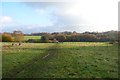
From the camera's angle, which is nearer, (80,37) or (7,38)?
(80,37)

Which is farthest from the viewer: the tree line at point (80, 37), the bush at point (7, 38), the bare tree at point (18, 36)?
the bare tree at point (18, 36)

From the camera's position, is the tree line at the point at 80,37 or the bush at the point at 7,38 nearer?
the tree line at the point at 80,37

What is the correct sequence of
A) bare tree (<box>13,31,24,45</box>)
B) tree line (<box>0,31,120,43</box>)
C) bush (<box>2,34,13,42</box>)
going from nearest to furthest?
tree line (<box>0,31,120,43</box>) < bush (<box>2,34,13,42</box>) < bare tree (<box>13,31,24,45</box>)

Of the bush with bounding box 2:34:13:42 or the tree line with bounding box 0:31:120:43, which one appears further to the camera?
the bush with bounding box 2:34:13:42

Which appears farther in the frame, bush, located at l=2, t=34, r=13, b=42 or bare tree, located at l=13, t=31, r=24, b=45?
Result: bare tree, located at l=13, t=31, r=24, b=45

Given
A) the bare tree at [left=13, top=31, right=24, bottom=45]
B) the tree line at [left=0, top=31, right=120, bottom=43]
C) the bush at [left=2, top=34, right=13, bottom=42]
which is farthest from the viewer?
the bare tree at [left=13, top=31, right=24, bottom=45]

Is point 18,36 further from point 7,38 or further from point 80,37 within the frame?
point 80,37

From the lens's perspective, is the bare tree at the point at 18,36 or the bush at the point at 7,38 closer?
the bush at the point at 7,38

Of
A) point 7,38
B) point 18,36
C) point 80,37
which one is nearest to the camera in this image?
point 80,37

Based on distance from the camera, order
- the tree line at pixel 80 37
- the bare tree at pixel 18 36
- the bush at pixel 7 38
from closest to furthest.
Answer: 1. the tree line at pixel 80 37
2. the bush at pixel 7 38
3. the bare tree at pixel 18 36

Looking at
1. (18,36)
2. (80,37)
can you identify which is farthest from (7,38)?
(80,37)

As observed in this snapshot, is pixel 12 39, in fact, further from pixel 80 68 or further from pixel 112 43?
pixel 80 68

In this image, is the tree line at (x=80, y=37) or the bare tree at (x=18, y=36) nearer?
the tree line at (x=80, y=37)

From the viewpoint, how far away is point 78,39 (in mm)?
40312
